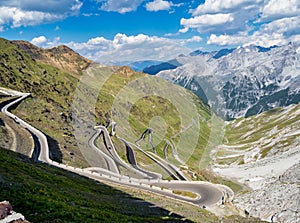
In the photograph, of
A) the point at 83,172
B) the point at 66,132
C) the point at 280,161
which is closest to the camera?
the point at 83,172

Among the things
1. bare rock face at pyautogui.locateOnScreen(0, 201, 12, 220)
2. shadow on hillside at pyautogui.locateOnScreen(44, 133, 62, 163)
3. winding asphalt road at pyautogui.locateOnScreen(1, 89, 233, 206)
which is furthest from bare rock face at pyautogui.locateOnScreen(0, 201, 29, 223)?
shadow on hillside at pyautogui.locateOnScreen(44, 133, 62, 163)

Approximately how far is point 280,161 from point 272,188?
110 metres

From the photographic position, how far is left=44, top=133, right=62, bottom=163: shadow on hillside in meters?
111

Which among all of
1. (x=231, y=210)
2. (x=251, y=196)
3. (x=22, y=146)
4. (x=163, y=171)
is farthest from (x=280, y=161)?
(x=22, y=146)

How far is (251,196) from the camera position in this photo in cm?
9712

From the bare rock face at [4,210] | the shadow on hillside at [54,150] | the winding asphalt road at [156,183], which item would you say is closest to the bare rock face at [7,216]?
the bare rock face at [4,210]

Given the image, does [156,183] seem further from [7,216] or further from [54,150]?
[7,216]

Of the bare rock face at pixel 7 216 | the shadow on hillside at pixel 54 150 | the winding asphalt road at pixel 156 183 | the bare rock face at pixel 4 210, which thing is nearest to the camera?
the bare rock face at pixel 7 216

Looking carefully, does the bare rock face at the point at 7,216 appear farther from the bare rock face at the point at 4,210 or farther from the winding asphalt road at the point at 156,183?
A: the winding asphalt road at the point at 156,183

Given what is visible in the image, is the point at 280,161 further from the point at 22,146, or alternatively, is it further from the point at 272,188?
the point at 22,146

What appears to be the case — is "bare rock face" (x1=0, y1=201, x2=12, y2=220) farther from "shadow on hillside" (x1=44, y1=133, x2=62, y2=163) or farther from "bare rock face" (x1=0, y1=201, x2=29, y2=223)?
"shadow on hillside" (x1=44, y1=133, x2=62, y2=163)

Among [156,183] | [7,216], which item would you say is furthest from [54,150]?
[7,216]

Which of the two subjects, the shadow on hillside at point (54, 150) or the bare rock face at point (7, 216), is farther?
the shadow on hillside at point (54, 150)

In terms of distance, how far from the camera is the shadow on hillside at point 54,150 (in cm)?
11071
